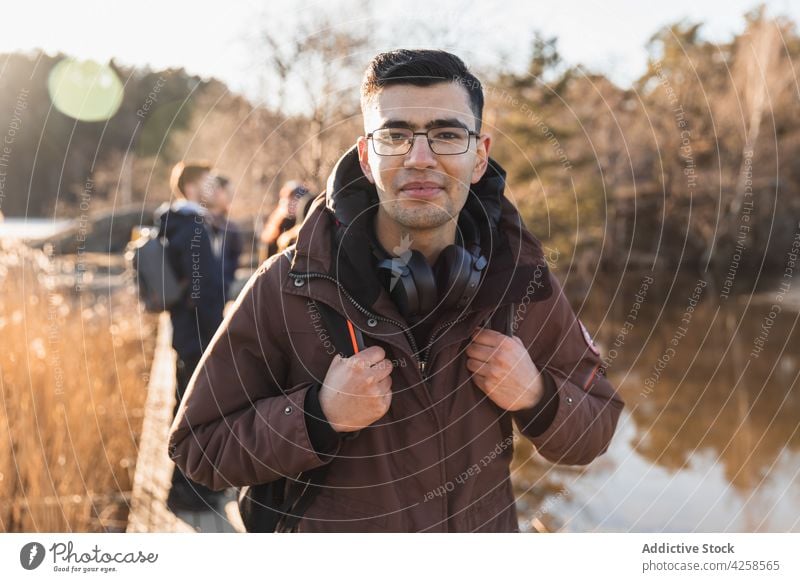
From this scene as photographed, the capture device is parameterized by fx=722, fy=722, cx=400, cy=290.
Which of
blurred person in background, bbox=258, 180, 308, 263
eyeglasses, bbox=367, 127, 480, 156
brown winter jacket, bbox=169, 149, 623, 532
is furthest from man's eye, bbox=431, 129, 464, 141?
blurred person in background, bbox=258, 180, 308, 263

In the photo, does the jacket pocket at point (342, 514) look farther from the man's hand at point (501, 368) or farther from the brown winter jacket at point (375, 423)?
the man's hand at point (501, 368)

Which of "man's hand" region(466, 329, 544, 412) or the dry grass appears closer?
"man's hand" region(466, 329, 544, 412)

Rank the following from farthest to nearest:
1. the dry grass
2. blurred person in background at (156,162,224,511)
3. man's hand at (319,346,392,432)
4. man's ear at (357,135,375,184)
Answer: blurred person in background at (156,162,224,511), the dry grass, man's ear at (357,135,375,184), man's hand at (319,346,392,432)

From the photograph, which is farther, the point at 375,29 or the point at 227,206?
the point at 227,206

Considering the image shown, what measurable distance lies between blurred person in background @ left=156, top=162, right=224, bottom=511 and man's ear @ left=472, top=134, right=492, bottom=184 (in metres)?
2.30

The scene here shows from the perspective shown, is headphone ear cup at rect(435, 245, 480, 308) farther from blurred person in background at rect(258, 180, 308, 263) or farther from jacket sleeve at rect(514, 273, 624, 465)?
blurred person in background at rect(258, 180, 308, 263)

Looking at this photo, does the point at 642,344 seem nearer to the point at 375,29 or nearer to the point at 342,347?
the point at 375,29

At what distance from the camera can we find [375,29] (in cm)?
326

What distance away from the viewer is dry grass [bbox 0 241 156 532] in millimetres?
3223

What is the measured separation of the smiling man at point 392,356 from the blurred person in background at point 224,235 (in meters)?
2.48

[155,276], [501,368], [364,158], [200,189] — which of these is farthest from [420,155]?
[200,189]

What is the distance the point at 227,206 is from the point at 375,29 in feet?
5.82

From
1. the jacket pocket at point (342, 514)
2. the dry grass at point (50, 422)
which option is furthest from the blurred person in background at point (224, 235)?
the jacket pocket at point (342, 514)
